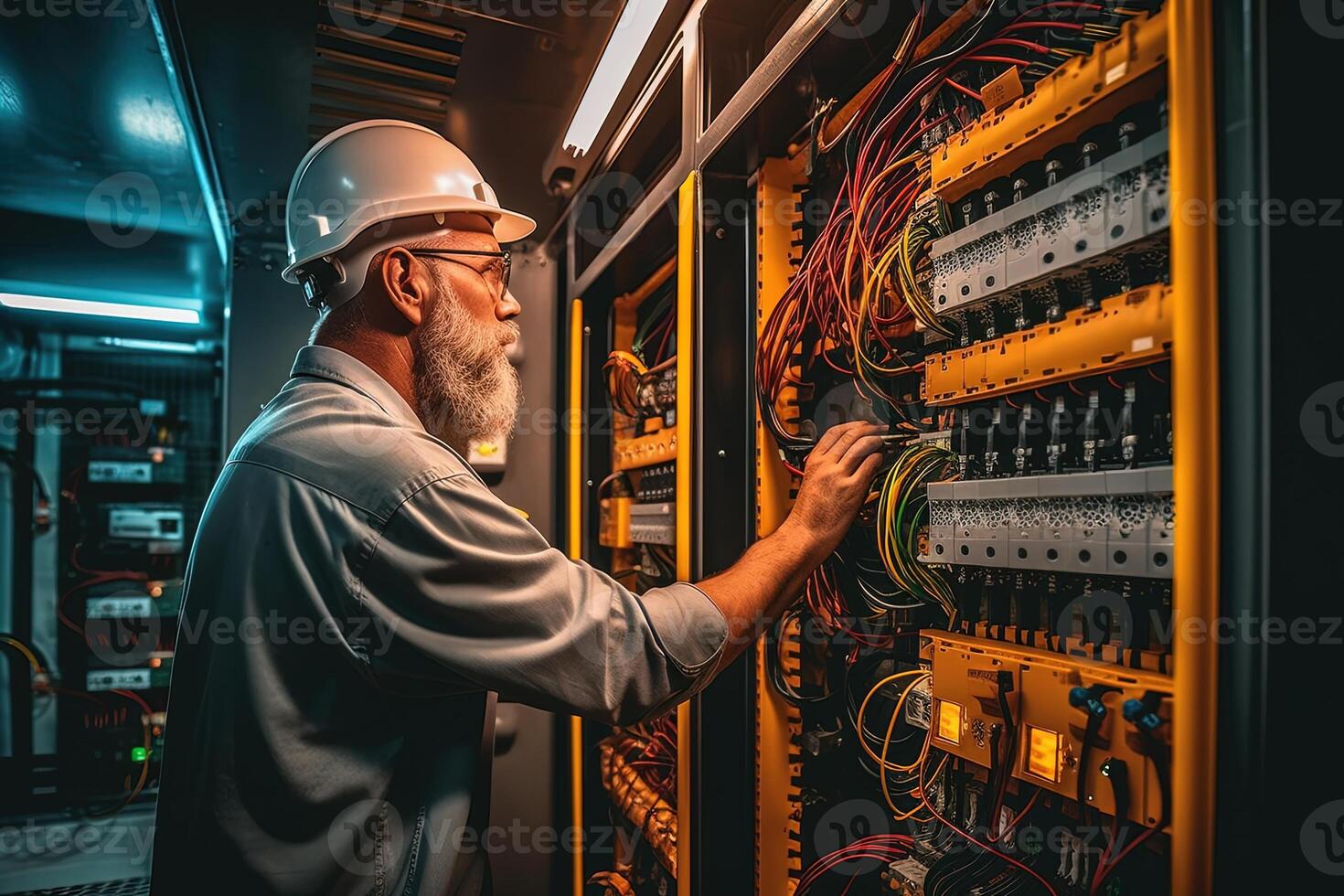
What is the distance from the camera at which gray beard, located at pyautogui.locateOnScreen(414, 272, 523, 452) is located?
4.13 ft

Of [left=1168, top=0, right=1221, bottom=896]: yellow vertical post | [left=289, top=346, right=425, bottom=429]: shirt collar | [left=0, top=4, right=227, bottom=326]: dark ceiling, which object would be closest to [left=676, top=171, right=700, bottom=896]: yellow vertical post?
[left=289, top=346, right=425, bottom=429]: shirt collar

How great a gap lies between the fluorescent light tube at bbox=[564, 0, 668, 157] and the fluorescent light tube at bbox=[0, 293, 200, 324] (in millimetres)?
3324

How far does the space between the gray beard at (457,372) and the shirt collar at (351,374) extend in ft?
0.29

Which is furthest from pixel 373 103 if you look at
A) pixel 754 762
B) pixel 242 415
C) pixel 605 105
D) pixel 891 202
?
pixel 754 762

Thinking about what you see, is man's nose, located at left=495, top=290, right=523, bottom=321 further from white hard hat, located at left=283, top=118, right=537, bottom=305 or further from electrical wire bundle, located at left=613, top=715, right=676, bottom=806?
electrical wire bundle, located at left=613, top=715, right=676, bottom=806

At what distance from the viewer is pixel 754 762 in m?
1.45

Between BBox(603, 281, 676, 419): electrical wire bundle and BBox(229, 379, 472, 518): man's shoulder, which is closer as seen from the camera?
BBox(229, 379, 472, 518): man's shoulder

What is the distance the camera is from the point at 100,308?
13.7 ft

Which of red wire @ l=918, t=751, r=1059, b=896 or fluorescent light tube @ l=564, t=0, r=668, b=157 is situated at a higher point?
fluorescent light tube @ l=564, t=0, r=668, b=157

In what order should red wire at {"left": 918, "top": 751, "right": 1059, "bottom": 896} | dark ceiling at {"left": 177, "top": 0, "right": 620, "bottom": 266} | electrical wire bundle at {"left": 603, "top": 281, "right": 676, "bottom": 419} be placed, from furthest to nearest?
1. electrical wire bundle at {"left": 603, "top": 281, "right": 676, "bottom": 419}
2. dark ceiling at {"left": 177, "top": 0, "right": 620, "bottom": 266}
3. red wire at {"left": 918, "top": 751, "right": 1059, "bottom": 896}

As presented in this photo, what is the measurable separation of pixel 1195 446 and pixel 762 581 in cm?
61

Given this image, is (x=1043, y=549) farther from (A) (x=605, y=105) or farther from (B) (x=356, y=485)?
(A) (x=605, y=105)

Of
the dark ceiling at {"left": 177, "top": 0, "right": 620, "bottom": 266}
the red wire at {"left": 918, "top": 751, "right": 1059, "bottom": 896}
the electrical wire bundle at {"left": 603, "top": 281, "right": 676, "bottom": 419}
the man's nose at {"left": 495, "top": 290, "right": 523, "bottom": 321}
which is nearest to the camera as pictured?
the red wire at {"left": 918, "top": 751, "right": 1059, "bottom": 896}

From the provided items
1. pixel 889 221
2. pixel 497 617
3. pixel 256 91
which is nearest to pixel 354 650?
pixel 497 617
